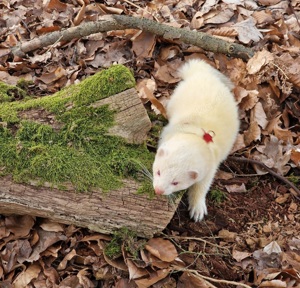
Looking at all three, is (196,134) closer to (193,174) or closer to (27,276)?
(193,174)

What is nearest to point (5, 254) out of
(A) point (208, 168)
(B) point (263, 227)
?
(A) point (208, 168)

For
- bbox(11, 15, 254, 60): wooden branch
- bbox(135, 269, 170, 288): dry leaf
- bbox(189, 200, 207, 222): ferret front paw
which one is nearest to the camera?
bbox(135, 269, 170, 288): dry leaf

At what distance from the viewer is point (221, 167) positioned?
4070mm

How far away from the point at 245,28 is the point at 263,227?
9.04ft

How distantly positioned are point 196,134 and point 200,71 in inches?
41.1

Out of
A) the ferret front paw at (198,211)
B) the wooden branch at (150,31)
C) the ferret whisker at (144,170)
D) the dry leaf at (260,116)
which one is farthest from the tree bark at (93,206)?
the wooden branch at (150,31)

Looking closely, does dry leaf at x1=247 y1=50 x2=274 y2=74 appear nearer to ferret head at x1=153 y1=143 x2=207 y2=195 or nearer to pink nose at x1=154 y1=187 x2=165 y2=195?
ferret head at x1=153 y1=143 x2=207 y2=195

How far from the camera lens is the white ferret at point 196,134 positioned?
10.7ft

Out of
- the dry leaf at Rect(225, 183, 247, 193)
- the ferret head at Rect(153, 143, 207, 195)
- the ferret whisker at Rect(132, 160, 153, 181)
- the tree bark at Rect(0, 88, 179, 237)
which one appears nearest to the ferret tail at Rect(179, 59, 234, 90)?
the dry leaf at Rect(225, 183, 247, 193)

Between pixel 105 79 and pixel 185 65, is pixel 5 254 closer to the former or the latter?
pixel 105 79

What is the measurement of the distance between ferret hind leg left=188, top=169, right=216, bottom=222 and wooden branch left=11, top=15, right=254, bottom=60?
1852 millimetres

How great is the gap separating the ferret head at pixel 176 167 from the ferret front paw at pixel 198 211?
0.27 m

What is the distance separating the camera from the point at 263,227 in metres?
3.56

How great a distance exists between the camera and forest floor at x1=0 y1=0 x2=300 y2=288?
3.24 metres
